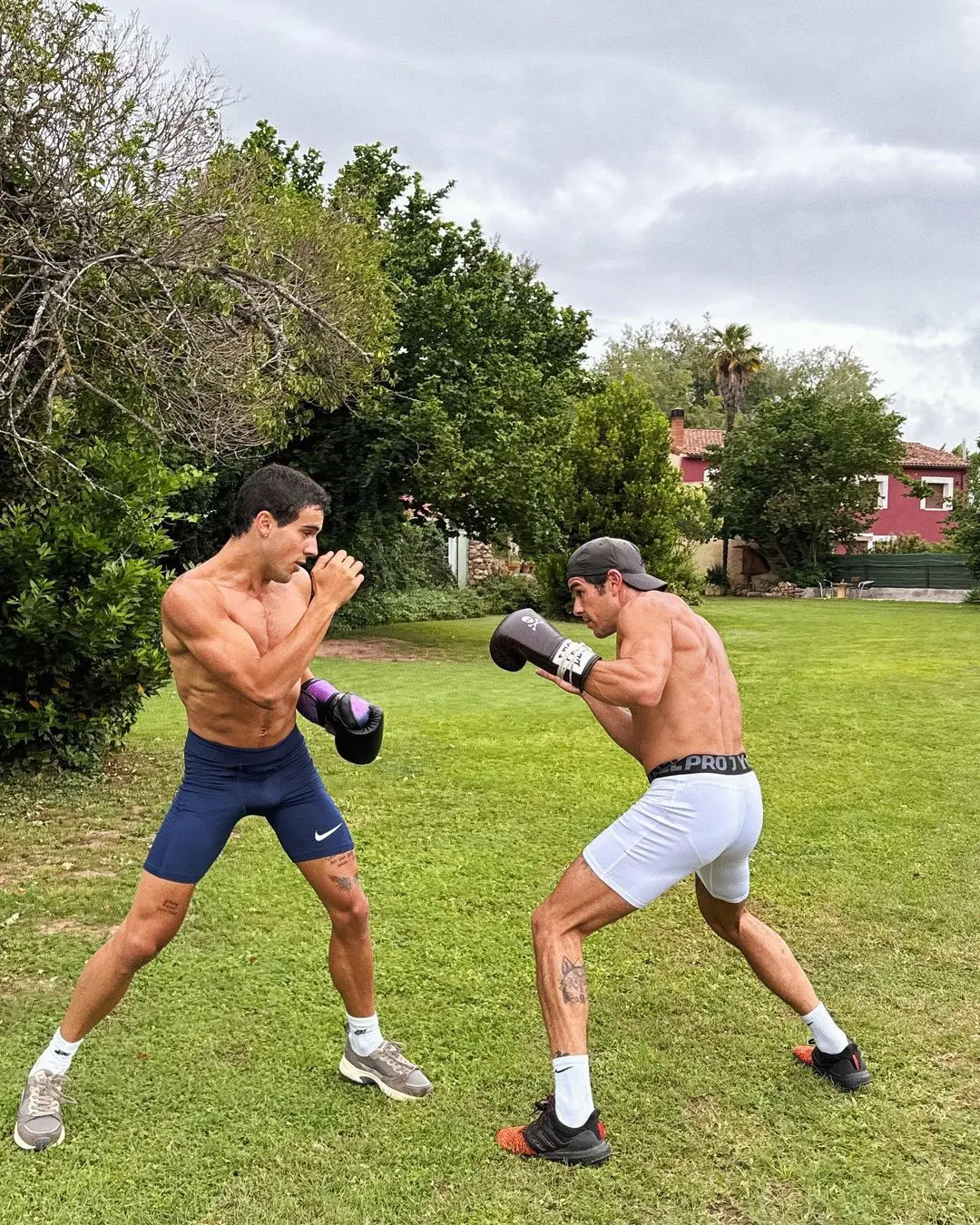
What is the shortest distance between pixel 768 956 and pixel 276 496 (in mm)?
2158

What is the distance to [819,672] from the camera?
14.7 m

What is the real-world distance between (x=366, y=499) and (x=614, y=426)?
588cm

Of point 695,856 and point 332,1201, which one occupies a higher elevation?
point 695,856

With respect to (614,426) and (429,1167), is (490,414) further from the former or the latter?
(429,1167)

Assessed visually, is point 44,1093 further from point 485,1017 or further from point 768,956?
point 768,956

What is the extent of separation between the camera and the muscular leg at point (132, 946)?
10.5 ft

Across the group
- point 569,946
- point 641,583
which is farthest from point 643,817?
point 641,583

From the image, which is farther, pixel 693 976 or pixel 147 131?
pixel 147 131

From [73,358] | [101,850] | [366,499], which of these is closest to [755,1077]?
[101,850]

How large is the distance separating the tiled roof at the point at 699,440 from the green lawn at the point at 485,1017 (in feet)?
127

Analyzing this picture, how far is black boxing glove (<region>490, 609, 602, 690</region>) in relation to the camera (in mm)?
3268

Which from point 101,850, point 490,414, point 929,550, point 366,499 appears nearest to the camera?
point 101,850

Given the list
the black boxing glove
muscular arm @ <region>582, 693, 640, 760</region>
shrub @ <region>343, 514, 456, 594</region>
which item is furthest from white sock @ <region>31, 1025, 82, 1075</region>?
shrub @ <region>343, 514, 456, 594</region>

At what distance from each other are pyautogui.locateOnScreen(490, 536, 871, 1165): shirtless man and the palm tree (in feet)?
165
